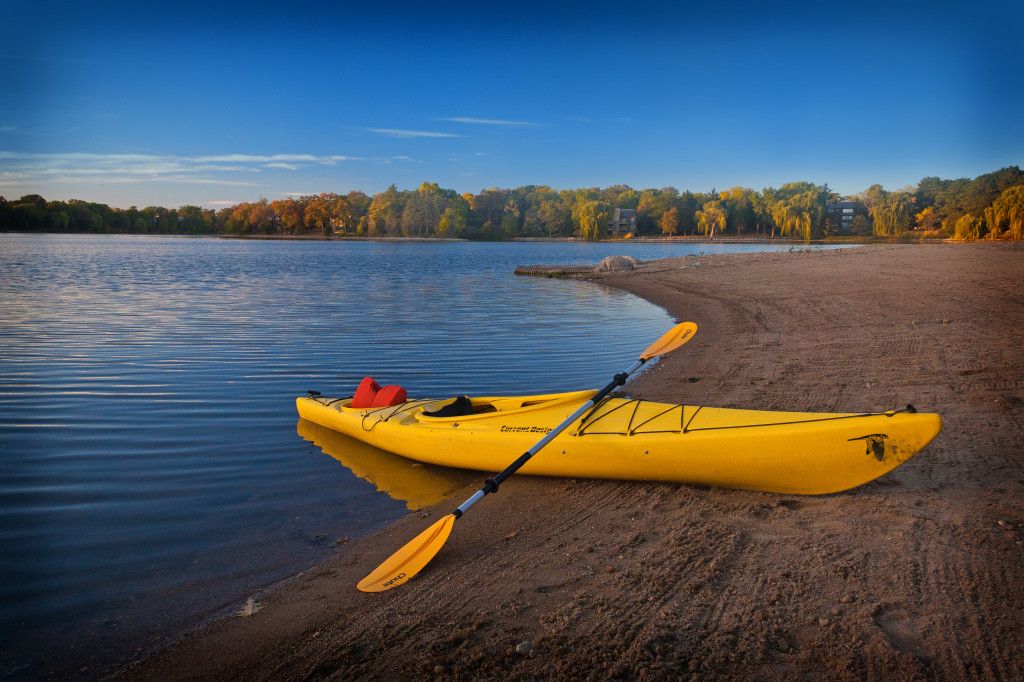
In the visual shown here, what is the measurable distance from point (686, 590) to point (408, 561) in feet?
4.89

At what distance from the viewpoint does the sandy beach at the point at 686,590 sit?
2338mm

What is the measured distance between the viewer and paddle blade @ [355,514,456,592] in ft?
10.3

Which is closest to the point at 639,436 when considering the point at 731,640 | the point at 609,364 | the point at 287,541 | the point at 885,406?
the point at 731,640

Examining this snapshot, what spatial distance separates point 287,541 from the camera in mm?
3908

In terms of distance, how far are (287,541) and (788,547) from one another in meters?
3.08

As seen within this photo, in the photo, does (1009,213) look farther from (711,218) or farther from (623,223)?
(623,223)

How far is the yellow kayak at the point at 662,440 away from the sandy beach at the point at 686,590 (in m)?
0.15

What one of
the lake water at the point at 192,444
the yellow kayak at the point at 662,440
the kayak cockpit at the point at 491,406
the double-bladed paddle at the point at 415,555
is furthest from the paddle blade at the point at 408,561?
the kayak cockpit at the point at 491,406

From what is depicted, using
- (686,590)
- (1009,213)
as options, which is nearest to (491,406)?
(686,590)

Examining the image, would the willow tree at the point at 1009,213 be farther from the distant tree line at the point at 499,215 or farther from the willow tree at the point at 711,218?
the willow tree at the point at 711,218

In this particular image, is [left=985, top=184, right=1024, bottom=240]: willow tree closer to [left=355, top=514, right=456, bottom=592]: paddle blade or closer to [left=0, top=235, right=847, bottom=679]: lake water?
[left=0, top=235, right=847, bottom=679]: lake water

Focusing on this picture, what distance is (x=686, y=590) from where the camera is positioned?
111 inches

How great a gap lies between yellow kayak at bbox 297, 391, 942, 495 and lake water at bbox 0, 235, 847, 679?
0.39 meters

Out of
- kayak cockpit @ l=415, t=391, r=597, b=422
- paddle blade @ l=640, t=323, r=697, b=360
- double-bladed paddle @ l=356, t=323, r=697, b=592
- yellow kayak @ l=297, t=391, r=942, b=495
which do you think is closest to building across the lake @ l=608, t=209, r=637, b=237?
paddle blade @ l=640, t=323, r=697, b=360
